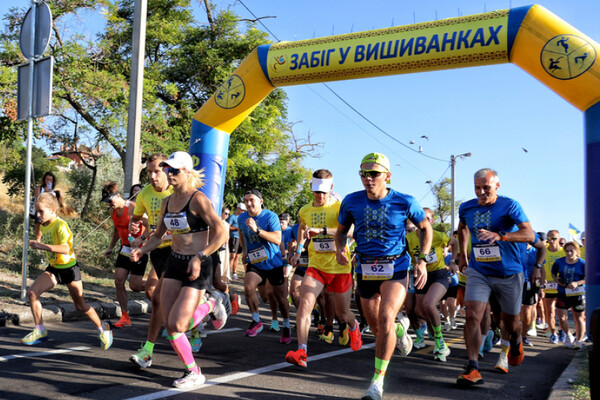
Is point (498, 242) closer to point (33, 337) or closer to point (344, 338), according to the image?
point (344, 338)

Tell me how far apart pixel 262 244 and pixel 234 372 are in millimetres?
2856

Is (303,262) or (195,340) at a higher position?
(303,262)

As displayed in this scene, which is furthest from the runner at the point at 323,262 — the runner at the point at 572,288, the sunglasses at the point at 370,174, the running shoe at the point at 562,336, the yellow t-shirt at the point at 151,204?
the running shoe at the point at 562,336

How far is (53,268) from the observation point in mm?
6605

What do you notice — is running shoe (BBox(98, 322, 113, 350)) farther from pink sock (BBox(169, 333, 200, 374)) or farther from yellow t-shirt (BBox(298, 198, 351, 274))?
yellow t-shirt (BBox(298, 198, 351, 274))

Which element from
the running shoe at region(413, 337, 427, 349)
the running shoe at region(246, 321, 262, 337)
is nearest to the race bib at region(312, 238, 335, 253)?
the running shoe at region(246, 321, 262, 337)

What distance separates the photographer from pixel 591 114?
7.41 metres

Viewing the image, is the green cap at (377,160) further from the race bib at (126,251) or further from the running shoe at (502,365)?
the race bib at (126,251)

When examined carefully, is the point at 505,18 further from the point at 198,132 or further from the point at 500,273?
the point at 198,132

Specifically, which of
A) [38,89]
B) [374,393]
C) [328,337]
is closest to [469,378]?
[374,393]

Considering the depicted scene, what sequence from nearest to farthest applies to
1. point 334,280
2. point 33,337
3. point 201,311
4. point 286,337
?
point 201,311
point 33,337
point 334,280
point 286,337

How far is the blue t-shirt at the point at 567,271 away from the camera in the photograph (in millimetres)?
10055

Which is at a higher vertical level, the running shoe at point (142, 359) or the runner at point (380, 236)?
the runner at point (380, 236)

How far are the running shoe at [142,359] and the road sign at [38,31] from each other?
5646mm
